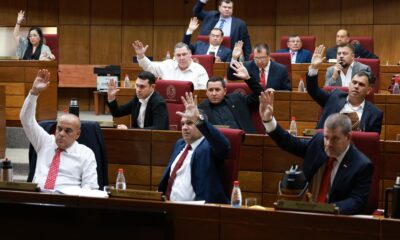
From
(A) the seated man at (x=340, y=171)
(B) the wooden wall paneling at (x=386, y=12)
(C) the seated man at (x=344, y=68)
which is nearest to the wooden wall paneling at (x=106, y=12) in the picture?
(B) the wooden wall paneling at (x=386, y=12)

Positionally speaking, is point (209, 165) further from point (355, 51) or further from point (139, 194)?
point (355, 51)

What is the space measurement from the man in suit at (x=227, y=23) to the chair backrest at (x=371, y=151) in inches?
221

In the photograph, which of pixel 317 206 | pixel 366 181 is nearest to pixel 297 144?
pixel 366 181

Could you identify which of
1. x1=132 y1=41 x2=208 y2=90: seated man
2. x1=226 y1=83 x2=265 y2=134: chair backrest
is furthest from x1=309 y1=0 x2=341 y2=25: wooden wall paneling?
x1=226 y1=83 x2=265 y2=134: chair backrest

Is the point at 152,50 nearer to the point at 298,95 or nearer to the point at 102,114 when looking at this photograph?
the point at 102,114

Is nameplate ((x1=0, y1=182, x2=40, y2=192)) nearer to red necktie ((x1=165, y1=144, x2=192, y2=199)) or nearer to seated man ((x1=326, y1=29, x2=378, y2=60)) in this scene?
red necktie ((x1=165, y1=144, x2=192, y2=199))

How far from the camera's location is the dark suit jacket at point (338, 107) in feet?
18.9

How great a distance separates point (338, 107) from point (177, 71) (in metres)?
2.91

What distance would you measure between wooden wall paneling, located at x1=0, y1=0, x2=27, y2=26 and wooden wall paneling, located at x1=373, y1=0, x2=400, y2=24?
20.1 feet

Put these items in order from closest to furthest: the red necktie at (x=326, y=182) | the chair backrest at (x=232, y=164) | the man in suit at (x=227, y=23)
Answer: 1. the red necktie at (x=326, y=182)
2. the chair backrest at (x=232, y=164)
3. the man in suit at (x=227, y=23)

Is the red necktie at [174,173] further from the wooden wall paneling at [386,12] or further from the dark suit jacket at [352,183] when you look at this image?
the wooden wall paneling at [386,12]

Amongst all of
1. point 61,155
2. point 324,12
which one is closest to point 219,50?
point 324,12

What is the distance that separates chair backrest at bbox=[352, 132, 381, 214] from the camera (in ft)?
15.3

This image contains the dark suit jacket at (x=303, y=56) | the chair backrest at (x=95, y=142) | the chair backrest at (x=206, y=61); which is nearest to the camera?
the chair backrest at (x=95, y=142)
